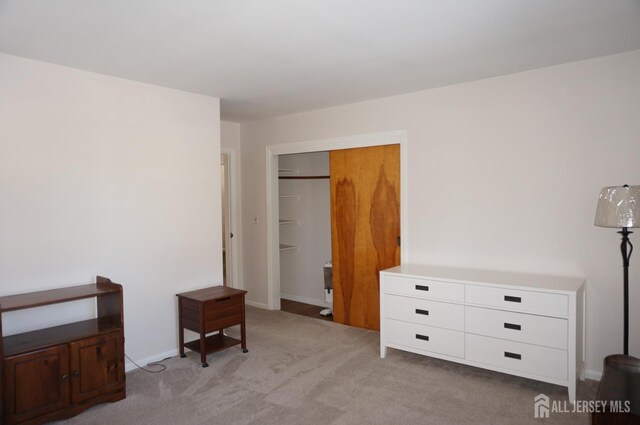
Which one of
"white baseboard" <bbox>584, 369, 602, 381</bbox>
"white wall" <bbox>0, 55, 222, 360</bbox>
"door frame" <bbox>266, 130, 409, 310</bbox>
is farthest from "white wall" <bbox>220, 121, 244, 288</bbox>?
"white baseboard" <bbox>584, 369, 602, 381</bbox>

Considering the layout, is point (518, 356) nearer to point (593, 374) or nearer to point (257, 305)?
point (593, 374)

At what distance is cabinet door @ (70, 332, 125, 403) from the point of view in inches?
110

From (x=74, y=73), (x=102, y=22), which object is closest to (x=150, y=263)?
(x=74, y=73)

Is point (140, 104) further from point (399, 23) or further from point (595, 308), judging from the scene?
point (595, 308)

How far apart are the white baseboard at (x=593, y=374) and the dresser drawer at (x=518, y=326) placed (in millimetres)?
612

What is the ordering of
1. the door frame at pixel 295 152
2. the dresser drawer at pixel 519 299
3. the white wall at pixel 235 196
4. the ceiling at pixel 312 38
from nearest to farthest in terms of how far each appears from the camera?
the ceiling at pixel 312 38 < the dresser drawer at pixel 519 299 < the door frame at pixel 295 152 < the white wall at pixel 235 196

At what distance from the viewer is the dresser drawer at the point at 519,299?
2904 mm

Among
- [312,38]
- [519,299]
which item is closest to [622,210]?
[519,299]

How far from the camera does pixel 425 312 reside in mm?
3498

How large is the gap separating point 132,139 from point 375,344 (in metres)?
2.88

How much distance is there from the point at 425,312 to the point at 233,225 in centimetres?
297

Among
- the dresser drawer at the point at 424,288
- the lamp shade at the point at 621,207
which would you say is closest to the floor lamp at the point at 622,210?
the lamp shade at the point at 621,207

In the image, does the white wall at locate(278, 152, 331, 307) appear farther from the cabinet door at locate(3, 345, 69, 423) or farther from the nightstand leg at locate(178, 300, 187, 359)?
the cabinet door at locate(3, 345, 69, 423)

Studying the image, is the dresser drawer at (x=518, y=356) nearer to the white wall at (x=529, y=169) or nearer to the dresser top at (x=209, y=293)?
the white wall at (x=529, y=169)
